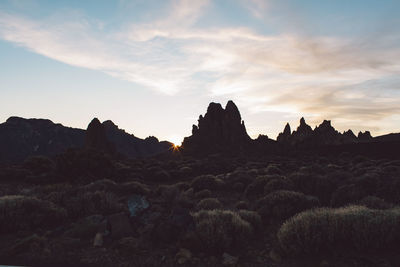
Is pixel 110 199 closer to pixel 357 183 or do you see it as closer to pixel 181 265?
pixel 181 265

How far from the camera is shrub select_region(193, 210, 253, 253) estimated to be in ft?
18.7

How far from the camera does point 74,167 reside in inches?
790

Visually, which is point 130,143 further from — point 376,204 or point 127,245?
point 376,204

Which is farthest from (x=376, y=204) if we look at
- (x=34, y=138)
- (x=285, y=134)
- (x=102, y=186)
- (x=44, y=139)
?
(x=34, y=138)

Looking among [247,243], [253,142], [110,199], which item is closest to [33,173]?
[110,199]

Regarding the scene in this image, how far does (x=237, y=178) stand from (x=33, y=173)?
19401 mm

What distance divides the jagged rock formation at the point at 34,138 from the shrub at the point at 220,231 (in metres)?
111

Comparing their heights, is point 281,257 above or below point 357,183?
below

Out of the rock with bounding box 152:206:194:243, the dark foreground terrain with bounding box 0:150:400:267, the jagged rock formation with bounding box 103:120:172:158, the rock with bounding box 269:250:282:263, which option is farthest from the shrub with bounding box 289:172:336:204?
the jagged rock formation with bounding box 103:120:172:158

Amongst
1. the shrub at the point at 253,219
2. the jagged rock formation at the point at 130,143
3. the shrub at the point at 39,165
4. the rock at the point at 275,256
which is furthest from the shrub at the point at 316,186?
the jagged rock formation at the point at 130,143

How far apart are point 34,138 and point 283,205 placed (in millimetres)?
139534

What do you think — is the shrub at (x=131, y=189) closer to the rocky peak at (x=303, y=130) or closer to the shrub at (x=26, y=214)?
the shrub at (x=26, y=214)

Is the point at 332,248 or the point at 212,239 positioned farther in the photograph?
the point at 212,239

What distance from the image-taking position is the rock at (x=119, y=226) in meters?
6.62
